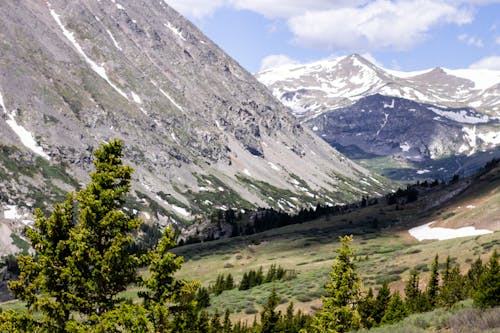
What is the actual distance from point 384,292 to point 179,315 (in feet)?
112

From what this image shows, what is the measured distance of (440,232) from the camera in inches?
4195

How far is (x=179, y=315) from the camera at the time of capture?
21453 mm

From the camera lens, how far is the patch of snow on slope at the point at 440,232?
96.9 metres

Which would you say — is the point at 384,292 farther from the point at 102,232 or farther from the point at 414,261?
the point at 102,232

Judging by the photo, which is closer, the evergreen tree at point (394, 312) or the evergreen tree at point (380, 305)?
the evergreen tree at point (394, 312)

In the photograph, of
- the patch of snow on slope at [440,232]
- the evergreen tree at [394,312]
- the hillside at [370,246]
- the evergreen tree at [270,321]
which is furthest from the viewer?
the patch of snow on slope at [440,232]

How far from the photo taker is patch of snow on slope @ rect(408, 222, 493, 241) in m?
96.9

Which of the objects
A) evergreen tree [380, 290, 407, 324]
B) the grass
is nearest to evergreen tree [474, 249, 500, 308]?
the grass

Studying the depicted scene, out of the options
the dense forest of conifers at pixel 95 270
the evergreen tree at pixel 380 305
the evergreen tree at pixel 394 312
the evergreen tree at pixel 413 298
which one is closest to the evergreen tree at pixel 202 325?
the evergreen tree at pixel 394 312

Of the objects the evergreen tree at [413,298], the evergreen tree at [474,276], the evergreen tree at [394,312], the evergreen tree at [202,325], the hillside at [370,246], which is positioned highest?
the hillside at [370,246]

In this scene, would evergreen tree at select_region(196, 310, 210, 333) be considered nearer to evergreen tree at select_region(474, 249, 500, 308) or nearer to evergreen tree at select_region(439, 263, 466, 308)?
evergreen tree at select_region(439, 263, 466, 308)

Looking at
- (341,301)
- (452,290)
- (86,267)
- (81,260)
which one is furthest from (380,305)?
(81,260)

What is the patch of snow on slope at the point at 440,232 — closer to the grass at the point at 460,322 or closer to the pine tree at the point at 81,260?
the grass at the point at 460,322

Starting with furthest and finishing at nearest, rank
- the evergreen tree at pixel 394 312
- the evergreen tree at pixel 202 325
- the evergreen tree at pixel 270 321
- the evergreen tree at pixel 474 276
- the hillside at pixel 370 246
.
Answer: the hillside at pixel 370 246, the evergreen tree at pixel 270 321, the evergreen tree at pixel 202 325, the evergreen tree at pixel 474 276, the evergreen tree at pixel 394 312
